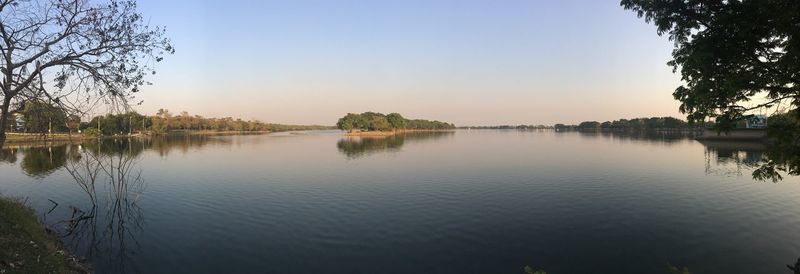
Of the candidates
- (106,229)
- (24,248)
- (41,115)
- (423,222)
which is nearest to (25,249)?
(24,248)

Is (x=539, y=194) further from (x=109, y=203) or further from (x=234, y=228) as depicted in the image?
(x=109, y=203)

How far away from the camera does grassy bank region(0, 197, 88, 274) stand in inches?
480

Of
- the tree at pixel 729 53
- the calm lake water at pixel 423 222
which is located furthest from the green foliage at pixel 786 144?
the calm lake water at pixel 423 222

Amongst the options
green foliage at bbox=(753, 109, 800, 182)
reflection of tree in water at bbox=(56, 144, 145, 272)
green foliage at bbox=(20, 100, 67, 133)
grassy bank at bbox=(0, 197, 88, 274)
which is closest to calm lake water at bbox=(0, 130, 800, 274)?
reflection of tree in water at bbox=(56, 144, 145, 272)

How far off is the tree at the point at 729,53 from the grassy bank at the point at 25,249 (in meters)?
20.9

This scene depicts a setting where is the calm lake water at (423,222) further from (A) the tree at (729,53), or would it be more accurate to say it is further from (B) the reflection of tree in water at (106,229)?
(A) the tree at (729,53)

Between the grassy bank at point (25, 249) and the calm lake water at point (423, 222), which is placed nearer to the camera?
the grassy bank at point (25, 249)

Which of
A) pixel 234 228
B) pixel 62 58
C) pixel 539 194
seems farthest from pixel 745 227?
pixel 62 58

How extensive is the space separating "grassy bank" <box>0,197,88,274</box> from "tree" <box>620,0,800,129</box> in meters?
20.9

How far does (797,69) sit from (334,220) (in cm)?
2157

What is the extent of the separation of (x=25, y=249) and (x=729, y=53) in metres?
23.8

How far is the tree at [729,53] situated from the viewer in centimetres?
1172

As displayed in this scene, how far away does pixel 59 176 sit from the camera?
1676 inches

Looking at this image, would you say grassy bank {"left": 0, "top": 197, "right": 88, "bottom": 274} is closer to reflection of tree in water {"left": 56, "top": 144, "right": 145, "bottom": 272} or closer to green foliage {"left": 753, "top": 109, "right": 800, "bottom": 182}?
reflection of tree in water {"left": 56, "top": 144, "right": 145, "bottom": 272}
